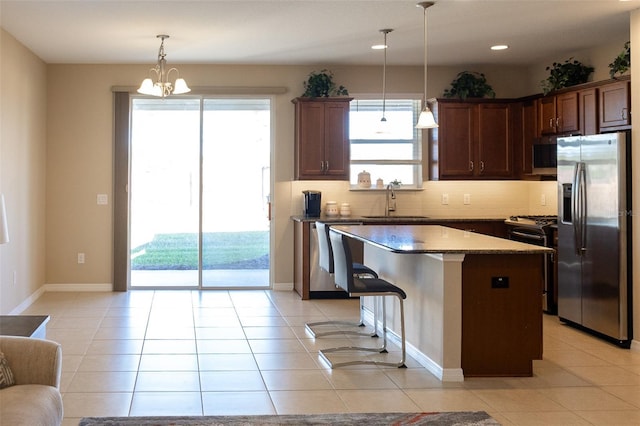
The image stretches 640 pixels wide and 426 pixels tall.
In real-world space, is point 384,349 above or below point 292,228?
below

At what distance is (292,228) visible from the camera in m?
8.79

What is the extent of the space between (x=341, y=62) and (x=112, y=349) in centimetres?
438

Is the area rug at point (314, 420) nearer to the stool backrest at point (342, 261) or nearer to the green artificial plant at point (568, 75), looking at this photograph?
the stool backrest at point (342, 261)

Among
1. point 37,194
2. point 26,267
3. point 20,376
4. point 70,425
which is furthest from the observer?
point 37,194

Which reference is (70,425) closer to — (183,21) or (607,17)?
(183,21)

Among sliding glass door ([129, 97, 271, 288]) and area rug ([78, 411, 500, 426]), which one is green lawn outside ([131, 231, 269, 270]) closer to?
sliding glass door ([129, 97, 271, 288])

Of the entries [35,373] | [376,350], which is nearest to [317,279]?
[376,350]

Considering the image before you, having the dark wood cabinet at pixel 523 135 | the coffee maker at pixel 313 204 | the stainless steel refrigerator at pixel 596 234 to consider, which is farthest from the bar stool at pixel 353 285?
the dark wood cabinet at pixel 523 135

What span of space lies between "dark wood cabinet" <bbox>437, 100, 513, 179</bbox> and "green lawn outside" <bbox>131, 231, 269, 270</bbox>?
7.67ft

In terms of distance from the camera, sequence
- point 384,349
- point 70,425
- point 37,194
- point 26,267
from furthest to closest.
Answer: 1. point 37,194
2. point 26,267
3. point 384,349
4. point 70,425

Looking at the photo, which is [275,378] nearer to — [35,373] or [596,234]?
[35,373]

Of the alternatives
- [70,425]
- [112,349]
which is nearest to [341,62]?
[112,349]

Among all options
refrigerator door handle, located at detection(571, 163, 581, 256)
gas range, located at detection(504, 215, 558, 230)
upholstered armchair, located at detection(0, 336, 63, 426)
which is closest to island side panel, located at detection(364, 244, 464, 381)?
refrigerator door handle, located at detection(571, 163, 581, 256)

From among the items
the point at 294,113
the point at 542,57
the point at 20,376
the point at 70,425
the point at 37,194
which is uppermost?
the point at 542,57
